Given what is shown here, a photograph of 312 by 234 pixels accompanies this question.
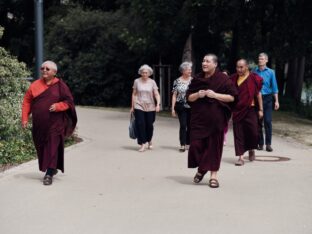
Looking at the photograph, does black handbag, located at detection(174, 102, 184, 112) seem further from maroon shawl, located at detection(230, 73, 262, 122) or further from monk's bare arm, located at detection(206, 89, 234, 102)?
monk's bare arm, located at detection(206, 89, 234, 102)

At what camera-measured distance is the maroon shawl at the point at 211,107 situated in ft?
28.6

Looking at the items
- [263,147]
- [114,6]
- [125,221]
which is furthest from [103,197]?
[114,6]

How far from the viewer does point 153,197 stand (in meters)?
8.01

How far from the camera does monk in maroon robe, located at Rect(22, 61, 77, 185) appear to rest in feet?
29.6

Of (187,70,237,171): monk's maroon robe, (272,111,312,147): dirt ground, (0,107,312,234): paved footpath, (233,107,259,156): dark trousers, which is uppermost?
(187,70,237,171): monk's maroon robe

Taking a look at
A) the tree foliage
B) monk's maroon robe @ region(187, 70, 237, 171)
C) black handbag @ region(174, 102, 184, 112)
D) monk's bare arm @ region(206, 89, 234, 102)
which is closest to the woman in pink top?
black handbag @ region(174, 102, 184, 112)

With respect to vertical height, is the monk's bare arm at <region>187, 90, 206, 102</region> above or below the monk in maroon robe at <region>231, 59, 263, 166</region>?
above

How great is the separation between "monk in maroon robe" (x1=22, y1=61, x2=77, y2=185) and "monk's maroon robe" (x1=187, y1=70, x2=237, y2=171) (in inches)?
67.2

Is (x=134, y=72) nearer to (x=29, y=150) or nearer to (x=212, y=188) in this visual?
(x=29, y=150)

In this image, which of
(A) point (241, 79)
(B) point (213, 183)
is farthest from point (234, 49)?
(B) point (213, 183)

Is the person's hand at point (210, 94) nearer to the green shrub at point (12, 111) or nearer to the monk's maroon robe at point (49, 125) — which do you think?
the monk's maroon robe at point (49, 125)

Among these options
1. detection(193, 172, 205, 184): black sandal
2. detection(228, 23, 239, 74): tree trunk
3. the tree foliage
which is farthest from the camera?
the tree foliage

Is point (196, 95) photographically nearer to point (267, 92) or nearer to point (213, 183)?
point (213, 183)

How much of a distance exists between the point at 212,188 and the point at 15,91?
5167 millimetres
